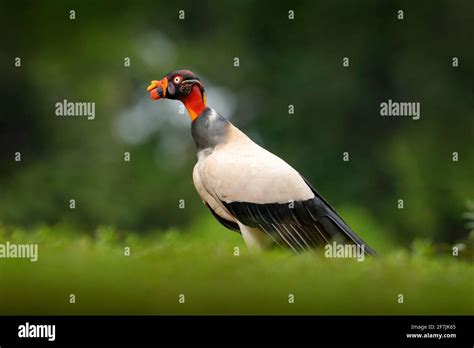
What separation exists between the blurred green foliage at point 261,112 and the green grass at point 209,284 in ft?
17.5

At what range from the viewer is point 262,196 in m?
5.01

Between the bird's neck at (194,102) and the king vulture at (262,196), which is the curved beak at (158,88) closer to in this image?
the bird's neck at (194,102)

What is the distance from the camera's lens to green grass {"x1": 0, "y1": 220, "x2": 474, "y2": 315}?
3463mm

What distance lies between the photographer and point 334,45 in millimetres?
10273

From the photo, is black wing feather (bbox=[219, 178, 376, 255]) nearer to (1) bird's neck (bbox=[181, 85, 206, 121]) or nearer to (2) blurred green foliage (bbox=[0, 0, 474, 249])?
(1) bird's neck (bbox=[181, 85, 206, 121])

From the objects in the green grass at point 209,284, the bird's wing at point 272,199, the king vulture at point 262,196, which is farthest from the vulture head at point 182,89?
the green grass at point 209,284

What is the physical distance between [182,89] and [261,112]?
536 centimetres

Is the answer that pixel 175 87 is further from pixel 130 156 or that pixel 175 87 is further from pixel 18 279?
pixel 130 156

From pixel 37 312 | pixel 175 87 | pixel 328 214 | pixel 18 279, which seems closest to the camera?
pixel 18 279

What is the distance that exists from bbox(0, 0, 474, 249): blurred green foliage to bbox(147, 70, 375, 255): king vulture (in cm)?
428

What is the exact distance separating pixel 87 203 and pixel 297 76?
2.87 m

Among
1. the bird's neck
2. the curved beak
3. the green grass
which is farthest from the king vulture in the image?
the green grass

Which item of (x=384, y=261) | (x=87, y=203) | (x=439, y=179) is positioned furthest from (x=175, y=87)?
(x=439, y=179)

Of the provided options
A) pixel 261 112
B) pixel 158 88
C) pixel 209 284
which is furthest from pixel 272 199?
pixel 261 112
